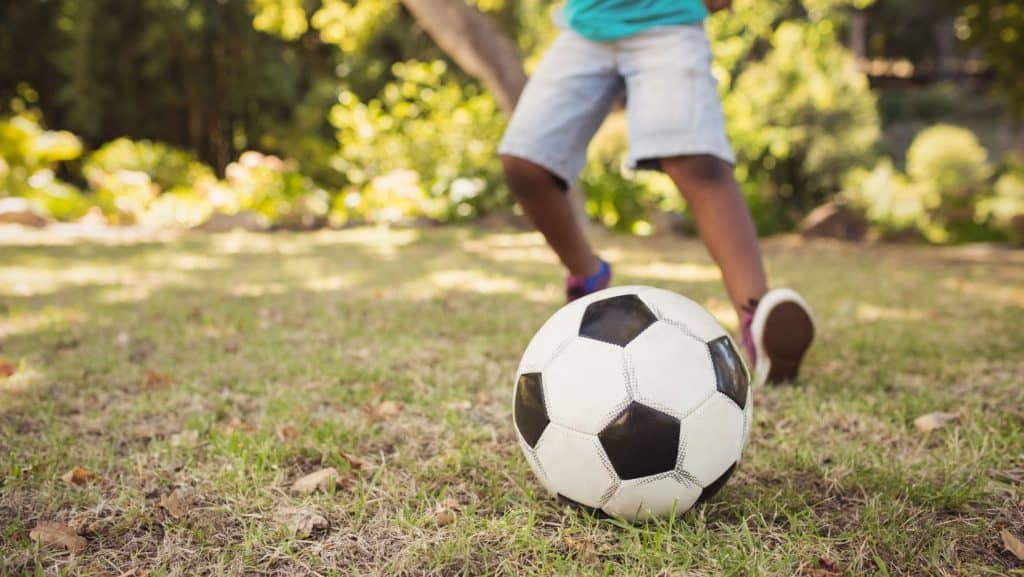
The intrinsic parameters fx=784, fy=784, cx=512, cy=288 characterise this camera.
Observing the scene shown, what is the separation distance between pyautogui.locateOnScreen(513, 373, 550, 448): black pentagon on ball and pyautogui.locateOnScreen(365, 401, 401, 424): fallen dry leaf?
745mm

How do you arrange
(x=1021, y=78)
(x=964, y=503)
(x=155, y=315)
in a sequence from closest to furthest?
(x=964, y=503), (x=155, y=315), (x=1021, y=78)

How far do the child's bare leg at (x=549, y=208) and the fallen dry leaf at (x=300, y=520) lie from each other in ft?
4.89

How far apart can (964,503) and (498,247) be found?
5.87m

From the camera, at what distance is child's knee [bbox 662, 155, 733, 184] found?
8.53 ft

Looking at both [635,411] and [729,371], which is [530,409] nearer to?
[635,411]

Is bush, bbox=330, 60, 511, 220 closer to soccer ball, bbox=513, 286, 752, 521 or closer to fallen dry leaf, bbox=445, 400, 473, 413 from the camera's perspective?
fallen dry leaf, bbox=445, 400, 473, 413

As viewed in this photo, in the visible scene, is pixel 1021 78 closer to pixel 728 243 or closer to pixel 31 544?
pixel 728 243

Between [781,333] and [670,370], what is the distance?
40.3 inches

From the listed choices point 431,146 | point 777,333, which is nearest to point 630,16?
point 777,333

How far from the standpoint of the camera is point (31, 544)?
160 cm

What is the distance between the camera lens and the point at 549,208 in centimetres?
290

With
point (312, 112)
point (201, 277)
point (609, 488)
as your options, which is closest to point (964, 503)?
point (609, 488)

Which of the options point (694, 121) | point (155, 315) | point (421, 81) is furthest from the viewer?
point (421, 81)

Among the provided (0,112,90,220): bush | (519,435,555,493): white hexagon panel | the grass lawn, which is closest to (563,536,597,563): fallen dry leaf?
the grass lawn
